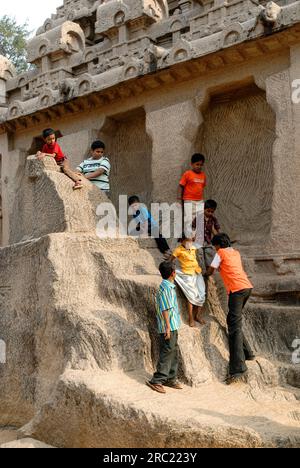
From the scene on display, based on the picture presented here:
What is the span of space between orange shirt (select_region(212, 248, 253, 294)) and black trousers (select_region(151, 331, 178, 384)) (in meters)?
0.90

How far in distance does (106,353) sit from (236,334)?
1333 millimetres

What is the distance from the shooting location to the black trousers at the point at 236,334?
544cm

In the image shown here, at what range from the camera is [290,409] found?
16.4 ft

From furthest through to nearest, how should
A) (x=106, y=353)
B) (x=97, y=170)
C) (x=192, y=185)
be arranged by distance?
(x=192, y=185)
(x=97, y=170)
(x=106, y=353)

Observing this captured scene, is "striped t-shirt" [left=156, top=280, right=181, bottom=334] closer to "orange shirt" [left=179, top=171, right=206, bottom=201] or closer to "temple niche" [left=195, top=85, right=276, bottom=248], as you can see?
"orange shirt" [left=179, top=171, right=206, bottom=201]

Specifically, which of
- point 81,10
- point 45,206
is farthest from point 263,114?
point 81,10

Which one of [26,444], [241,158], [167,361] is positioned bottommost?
[26,444]

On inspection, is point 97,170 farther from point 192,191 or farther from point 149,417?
point 149,417

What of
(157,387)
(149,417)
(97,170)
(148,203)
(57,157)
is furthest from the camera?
(148,203)

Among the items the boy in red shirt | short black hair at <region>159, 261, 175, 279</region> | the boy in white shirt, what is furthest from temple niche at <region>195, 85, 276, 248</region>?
short black hair at <region>159, 261, 175, 279</region>

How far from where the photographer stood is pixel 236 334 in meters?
5.47

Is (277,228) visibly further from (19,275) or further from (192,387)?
(19,275)

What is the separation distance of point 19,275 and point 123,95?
4.66 metres

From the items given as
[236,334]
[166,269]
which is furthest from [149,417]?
[236,334]
